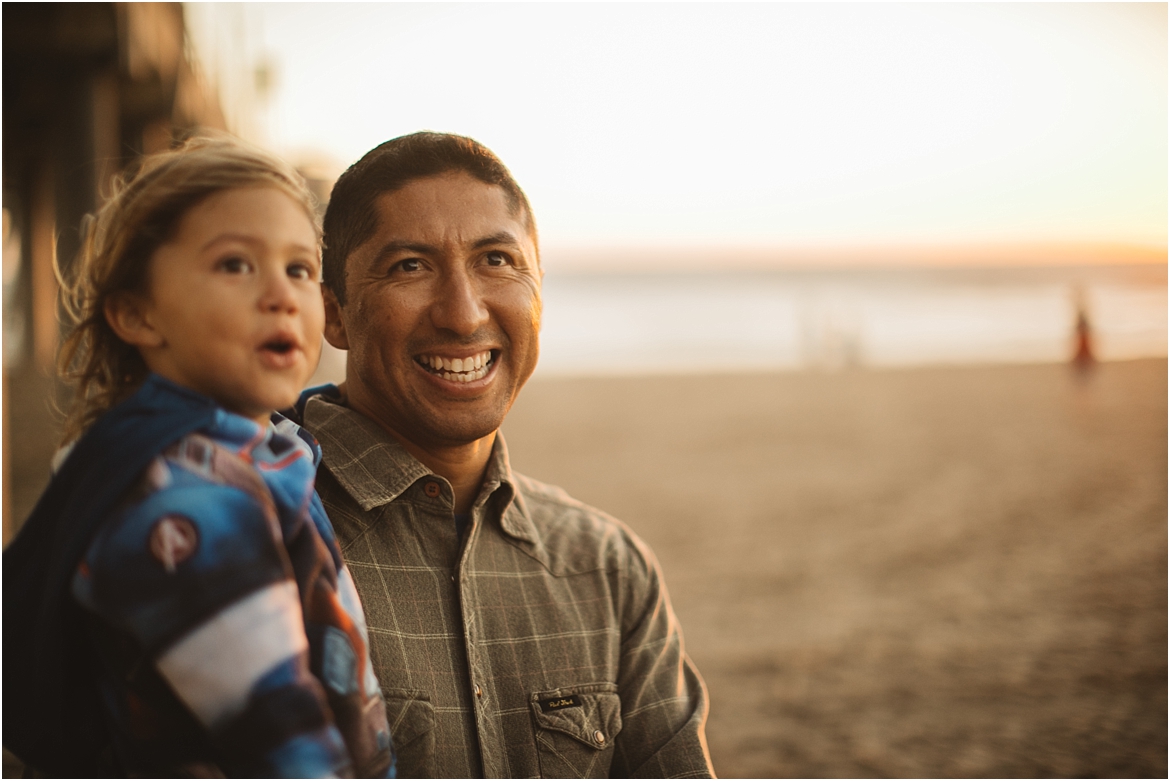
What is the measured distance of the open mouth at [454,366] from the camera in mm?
2125

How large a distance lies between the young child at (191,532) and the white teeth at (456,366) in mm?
681

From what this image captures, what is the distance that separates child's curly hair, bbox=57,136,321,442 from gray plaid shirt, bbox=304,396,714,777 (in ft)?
2.26

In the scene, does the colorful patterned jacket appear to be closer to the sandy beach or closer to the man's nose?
the man's nose

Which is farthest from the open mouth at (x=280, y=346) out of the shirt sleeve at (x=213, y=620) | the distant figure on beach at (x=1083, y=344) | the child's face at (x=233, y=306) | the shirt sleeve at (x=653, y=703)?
the distant figure on beach at (x=1083, y=344)

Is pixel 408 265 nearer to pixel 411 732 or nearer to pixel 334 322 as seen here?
pixel 334 322

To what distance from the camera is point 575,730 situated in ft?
6.84

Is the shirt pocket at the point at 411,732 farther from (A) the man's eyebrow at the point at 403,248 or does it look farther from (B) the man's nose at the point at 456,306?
(A) the man's eyebrow at the point at 403,248

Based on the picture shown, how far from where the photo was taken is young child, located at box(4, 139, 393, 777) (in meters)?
1.18

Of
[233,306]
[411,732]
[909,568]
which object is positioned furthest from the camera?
[909,568]

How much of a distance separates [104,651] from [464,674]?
35.0 inches

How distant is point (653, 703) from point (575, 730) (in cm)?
26

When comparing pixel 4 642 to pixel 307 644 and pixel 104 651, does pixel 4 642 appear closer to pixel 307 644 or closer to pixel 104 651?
pixel 104 651

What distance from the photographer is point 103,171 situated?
24.1ft

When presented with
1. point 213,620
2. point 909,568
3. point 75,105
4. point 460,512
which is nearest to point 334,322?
point 460,512
